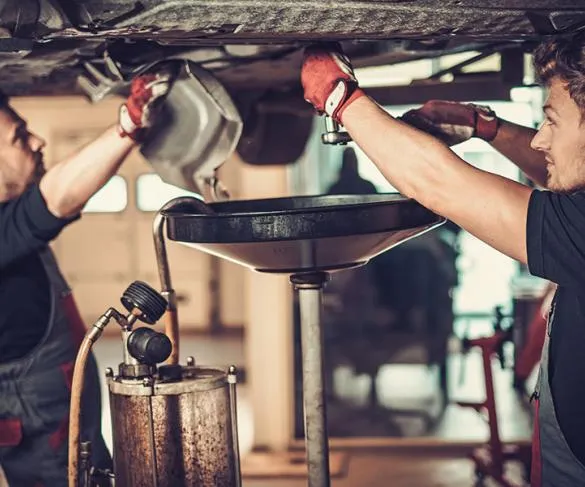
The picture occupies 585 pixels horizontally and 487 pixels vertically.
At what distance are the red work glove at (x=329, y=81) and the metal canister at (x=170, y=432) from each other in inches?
22.8

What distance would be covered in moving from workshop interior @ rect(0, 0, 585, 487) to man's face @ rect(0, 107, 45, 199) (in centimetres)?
13

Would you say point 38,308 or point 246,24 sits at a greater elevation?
point 246,24

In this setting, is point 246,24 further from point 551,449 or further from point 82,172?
point 551,449

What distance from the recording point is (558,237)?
1.62 metres

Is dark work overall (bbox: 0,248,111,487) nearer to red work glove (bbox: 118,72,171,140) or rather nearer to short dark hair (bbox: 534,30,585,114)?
red work glove (bbox: 118,72,171,140)

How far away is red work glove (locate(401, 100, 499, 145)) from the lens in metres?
2.04

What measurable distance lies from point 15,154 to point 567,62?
5.01 feet

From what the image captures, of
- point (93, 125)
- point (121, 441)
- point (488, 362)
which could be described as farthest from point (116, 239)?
point (121, 441)

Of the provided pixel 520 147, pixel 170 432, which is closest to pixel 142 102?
pixel 170 432

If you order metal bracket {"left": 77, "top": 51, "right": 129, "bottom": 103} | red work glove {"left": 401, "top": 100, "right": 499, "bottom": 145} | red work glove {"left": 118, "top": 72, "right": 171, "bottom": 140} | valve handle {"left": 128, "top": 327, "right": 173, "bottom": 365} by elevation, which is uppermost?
metal bracket {"left": 77, "top": 51, "right": 129, "bottom": 103}

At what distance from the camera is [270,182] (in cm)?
486

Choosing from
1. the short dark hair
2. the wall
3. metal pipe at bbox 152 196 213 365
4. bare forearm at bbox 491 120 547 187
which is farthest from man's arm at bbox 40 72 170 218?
the wall

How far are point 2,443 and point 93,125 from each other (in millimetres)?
7298

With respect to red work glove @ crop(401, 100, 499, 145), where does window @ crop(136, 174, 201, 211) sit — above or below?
below
